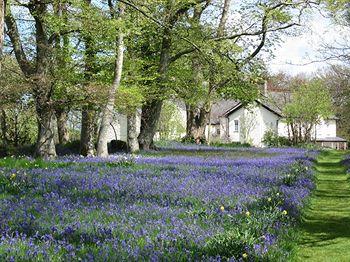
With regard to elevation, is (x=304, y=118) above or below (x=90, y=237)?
above

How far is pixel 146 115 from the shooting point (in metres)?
30.7

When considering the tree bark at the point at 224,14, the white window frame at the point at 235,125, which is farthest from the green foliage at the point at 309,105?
the tree bark at the point at 224,14

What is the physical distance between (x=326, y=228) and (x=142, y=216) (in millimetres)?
4456

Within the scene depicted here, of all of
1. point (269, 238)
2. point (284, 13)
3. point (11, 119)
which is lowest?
point (269, 238)

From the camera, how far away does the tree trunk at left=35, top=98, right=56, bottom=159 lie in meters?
19.7

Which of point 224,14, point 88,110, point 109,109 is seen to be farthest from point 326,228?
point 224,14

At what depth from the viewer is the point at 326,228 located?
34.8 ft

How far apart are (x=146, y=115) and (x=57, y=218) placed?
23.1 m

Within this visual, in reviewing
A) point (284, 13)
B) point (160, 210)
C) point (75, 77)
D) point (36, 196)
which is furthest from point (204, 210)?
point (284, 13)

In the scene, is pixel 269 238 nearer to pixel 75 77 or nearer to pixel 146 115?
pixel 75 77

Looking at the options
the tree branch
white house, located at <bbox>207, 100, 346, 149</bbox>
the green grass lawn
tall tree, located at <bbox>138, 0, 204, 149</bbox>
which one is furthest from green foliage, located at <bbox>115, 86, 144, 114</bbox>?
white house, located at <bbox>207, 100, 346, 149</bbox>

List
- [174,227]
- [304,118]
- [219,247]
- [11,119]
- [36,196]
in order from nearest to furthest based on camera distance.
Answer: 1. [219,247]
2. [174,227]
3. [36,196]
4. [11,119]
5. [304,118]

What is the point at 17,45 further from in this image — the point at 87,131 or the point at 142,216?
the point at 142,216

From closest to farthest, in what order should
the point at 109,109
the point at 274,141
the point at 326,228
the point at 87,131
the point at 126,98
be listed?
the point at 326,228
the point at 126,98
the point at 109,109
the point at 87,131
the point at 274,141
